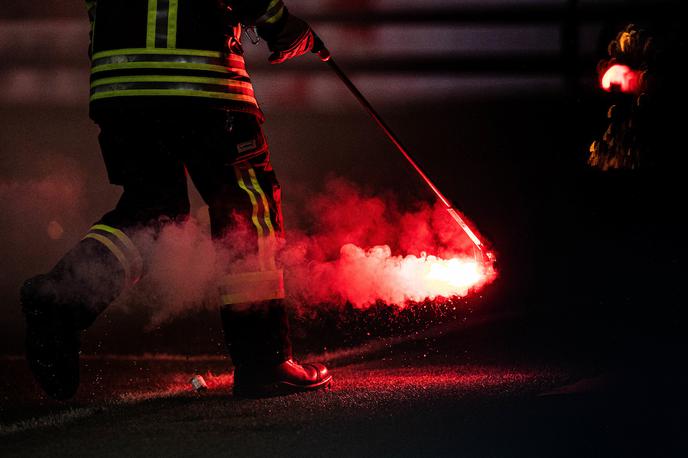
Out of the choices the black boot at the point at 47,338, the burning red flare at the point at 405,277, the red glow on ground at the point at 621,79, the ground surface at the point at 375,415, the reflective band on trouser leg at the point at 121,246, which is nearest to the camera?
the ground surface at the point at 375,415

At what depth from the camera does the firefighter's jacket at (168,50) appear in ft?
8.12

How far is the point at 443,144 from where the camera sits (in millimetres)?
3932

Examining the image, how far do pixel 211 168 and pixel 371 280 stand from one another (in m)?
0.95

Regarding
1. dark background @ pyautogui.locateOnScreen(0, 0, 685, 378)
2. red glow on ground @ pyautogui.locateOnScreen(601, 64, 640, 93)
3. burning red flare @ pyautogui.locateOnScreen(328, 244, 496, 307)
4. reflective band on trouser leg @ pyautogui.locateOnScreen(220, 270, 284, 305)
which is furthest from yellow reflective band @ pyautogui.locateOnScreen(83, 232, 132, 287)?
red glow on ground @ pyautogui.locateOnScreen(601, 64, 640, 93)

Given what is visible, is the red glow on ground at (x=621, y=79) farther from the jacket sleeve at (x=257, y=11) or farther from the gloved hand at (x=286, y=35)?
the jacket sleeve at (x=257, y=11)

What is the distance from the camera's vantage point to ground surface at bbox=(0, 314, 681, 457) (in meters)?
2.06

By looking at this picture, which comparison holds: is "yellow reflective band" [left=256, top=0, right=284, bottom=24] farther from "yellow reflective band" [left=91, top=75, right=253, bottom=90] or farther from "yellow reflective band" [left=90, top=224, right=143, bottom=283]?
"yellow reflective band" [left=90, top=224, right=143, bottom=283]

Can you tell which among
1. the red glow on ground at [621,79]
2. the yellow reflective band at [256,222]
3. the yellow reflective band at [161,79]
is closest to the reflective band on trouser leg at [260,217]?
the yellow reflective band at [256,222]

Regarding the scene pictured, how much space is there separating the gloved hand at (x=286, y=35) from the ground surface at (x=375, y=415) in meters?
1.05

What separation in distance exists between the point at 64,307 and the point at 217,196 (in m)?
0.54

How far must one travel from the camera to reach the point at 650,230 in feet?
12.9

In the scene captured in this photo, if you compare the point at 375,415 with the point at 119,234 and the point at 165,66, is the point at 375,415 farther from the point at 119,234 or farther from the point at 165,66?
the point at 165,66

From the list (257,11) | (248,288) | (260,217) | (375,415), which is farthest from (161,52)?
(375,415)

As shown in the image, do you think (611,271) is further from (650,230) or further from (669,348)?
(669,348)
